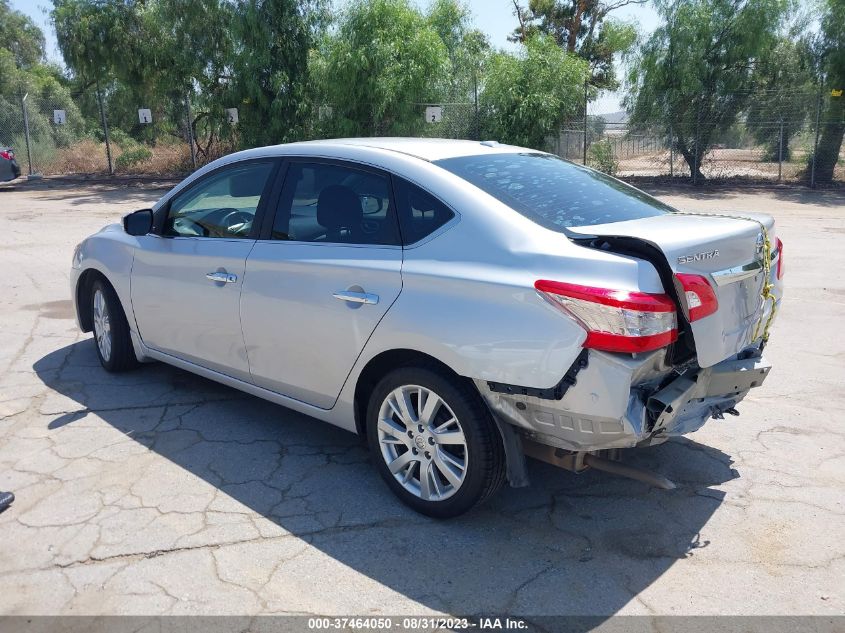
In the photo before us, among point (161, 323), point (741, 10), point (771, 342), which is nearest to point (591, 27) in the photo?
point (741, 10)

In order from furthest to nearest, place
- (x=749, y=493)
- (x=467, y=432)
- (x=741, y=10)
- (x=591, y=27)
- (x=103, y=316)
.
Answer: (x=591, y=27)
(x=741, y=10)
(x=103, y=316)
(x=749, y=493)
(x=467, y=432)

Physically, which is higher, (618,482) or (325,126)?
(325,126)

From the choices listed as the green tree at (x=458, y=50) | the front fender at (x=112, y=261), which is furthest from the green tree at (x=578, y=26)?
the front fender at (x=112, y=261)

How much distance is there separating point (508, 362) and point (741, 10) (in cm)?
2020

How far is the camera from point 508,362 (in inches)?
126

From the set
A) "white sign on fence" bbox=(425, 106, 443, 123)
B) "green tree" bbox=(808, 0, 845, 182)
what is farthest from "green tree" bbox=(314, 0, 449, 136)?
"green tree" bbox=(808, 0, 845, 182)

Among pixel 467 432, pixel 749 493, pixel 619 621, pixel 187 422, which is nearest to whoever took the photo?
pixel 619 621

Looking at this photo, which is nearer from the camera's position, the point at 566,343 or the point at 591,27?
the point at 566,343

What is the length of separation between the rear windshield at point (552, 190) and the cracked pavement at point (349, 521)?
1.42m

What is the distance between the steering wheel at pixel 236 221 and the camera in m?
4.48

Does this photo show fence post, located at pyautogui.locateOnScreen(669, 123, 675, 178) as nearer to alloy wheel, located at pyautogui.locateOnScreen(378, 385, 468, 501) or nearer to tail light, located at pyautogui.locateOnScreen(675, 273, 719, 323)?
tail light, located at pyautogui.locateOnScreen(675, 273, 719, 323)

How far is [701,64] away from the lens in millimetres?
20234

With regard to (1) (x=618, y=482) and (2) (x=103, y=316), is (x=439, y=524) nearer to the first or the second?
(1) (x=618, y=482)

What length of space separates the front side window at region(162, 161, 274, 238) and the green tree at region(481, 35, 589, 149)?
53.2 feet
